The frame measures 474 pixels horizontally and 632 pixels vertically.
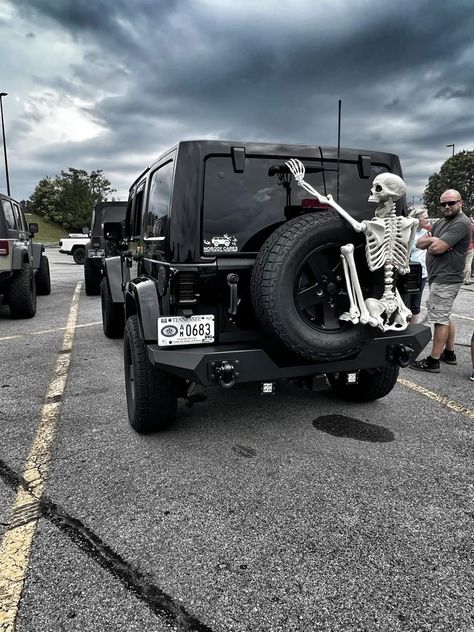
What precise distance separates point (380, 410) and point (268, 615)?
2239 mm

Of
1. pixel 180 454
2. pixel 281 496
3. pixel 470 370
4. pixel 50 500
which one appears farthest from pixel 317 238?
pixel 470 370

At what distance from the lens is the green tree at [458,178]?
46906 millimetres

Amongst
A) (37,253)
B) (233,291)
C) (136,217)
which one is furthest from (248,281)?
(37,253)

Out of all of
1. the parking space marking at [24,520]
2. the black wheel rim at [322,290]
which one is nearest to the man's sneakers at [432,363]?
the black wheel rim at [322,290]

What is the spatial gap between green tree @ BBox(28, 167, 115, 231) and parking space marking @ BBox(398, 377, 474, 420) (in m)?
49.4

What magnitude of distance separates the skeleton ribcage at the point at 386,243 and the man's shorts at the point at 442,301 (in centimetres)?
213

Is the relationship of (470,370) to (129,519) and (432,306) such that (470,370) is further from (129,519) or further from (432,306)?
(129,519)

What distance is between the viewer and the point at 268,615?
65.0 inches

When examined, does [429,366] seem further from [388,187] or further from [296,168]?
[296,168]

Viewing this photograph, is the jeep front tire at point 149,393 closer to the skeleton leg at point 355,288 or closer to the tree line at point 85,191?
the skeleton leg at point 355,288

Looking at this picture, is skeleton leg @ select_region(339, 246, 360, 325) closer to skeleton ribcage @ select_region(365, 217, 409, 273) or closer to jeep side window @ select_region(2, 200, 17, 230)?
skeleton ribcage @ select_region(365, 217, 409, 273)

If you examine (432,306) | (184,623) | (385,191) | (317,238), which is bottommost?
(184,623)

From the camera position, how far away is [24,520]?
7.22ft

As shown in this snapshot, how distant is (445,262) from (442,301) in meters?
0.39
